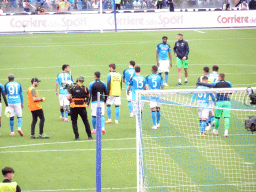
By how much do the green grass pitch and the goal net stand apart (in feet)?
1.45

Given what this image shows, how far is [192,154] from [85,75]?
13.9 m

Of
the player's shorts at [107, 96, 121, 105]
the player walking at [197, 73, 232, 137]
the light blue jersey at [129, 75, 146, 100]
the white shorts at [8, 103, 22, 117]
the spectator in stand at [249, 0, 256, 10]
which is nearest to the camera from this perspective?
the player walking at [197, 73, 232, 137]

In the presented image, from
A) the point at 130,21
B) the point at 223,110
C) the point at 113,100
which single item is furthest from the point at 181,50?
the point at 130,21

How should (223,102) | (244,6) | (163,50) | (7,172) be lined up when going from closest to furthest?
(7,172)
(223,102)
(163,50)
(244,6)

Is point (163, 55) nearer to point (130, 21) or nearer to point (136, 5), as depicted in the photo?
point (130, 21)

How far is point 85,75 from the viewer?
2588cm

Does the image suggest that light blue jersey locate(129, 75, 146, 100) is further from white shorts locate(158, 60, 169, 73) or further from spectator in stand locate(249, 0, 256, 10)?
spectator in stand locate(249, 0, 256, 10)

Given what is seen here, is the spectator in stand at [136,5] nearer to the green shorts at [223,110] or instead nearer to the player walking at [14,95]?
Answer: the player walking at [14,95]

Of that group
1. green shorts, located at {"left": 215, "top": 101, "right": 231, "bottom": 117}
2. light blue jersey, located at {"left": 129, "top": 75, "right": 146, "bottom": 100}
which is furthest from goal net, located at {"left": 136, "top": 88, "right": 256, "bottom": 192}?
light blue jersey, located at {"left": 129, "top": 75, "right": 146, "bottom": 100}

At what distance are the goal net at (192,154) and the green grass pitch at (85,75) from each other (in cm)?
44

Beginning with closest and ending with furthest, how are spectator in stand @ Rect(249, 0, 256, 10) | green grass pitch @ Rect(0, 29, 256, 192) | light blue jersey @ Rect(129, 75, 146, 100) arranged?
green grass pitch @ Rect(0, 29, 256, 192), light blue jersey @ Rect(129, 75, 146, 100), spectator in stand @ Rect(249, 0, 256, 10)

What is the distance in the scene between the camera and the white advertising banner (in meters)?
37.2

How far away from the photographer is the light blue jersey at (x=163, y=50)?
2177 cm

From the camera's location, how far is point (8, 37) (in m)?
36.6
